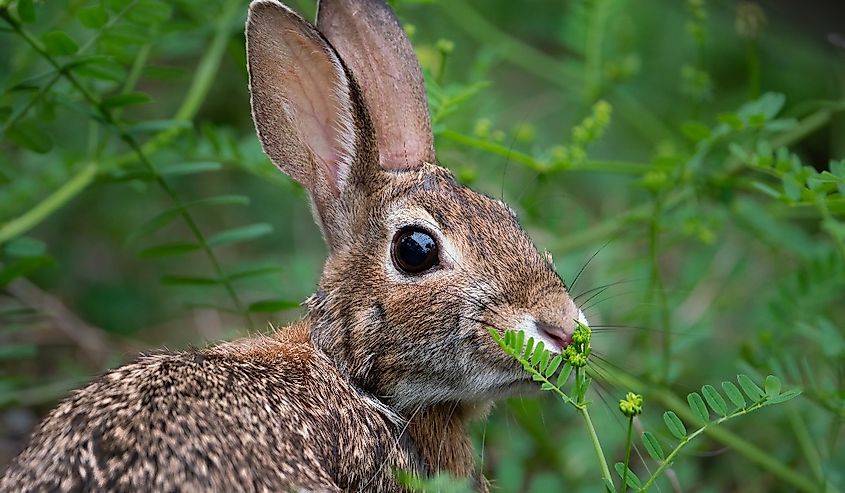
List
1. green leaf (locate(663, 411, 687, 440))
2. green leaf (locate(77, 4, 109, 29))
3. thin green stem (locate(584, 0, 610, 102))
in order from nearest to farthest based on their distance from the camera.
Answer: green leaf (locate(663, 411, 687, 440)) → green leaf (locate(77, 4, 109, 29)) → thin green stem (locate(584, 0, 610, 102))

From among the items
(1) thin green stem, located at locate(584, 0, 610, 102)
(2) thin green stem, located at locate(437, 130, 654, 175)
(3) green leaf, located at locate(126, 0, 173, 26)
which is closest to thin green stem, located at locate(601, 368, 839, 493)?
(2) thin green stem, located at locate(437, 130, 654, 175)

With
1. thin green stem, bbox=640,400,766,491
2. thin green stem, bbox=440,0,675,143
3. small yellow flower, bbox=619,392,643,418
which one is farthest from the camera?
thin green stem, bbox=440,0,675,143

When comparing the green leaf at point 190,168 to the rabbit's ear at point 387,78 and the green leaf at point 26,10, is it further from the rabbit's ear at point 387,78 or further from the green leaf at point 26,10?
the green leaf at point 26,10

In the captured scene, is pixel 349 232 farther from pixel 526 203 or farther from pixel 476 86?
pixel 526 203

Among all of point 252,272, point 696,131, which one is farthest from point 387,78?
point 696,131

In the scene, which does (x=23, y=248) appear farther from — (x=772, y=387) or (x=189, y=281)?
(x=772, y=387)

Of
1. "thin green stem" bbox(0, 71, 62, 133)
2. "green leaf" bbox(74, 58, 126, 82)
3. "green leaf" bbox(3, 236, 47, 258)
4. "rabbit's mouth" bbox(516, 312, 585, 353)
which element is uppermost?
"green leaf" bbox(74, 58, 126, 82)

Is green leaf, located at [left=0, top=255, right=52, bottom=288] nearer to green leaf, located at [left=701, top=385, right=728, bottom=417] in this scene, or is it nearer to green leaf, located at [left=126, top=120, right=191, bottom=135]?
green leaf, located at [left=126, top=120, right=191, bottom=135]
